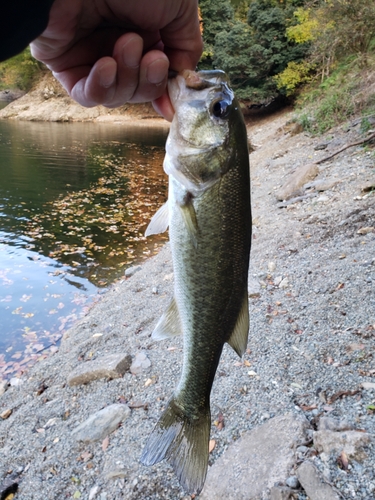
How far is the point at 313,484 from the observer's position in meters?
2.60

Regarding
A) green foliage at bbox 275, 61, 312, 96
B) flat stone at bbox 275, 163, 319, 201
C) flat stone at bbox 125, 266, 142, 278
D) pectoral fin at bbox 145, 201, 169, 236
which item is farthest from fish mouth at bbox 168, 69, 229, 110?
green foliage at bbox 275, 61, 312, 96

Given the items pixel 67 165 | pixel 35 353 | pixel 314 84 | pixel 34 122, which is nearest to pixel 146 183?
pixel 67 165

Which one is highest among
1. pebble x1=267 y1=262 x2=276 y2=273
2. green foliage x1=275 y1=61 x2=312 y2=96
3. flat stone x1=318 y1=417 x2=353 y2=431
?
green foliage x1=275 y1=61 x2=312 y2=96

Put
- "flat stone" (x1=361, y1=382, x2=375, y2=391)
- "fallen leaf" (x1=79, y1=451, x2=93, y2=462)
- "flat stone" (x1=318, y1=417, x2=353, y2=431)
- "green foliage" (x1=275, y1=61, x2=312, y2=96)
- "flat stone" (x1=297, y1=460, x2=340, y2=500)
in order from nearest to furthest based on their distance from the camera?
"flat stone" (x1=297, y1=460, x2=340, y2=500) < "flat stone" (x1=318, y1=417, x2=353, y2=431) < "flat stone" (x1=361, y1=382, x2=375, y2=391) < "fallen leaf" (x1=79, y1=451, x2=93, y2=462) < "green foliage" (x1=275, y1=61, x2=312, y2=96)

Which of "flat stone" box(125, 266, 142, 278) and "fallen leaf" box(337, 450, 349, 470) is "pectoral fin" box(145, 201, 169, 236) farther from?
"flat stone" box(125, 266, 142, 278)

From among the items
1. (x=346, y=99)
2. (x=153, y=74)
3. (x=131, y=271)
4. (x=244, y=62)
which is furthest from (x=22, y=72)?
(x=153, y=74)

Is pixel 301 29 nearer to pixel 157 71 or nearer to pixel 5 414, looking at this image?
pixel 157 71

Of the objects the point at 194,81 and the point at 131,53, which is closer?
the point at 194,81

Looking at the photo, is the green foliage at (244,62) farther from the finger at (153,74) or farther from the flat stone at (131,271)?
the finger at (153,74)

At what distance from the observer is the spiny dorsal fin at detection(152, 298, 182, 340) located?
7.48 ft

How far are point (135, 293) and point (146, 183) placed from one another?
10.5m

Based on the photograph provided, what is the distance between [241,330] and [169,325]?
1.41ft

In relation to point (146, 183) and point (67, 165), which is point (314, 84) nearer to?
point (146, 183)

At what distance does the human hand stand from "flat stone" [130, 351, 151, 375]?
3.15 m
